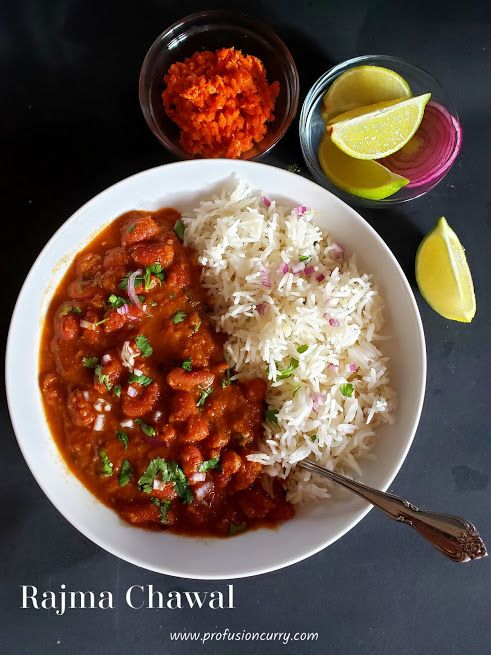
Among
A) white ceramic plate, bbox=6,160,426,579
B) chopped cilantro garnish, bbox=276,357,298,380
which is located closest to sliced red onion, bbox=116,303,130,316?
white ceramic plate, bbox=6,160,426,579

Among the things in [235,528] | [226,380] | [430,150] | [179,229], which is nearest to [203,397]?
[226,380]

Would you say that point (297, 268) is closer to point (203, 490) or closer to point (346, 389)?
point (346, 389)

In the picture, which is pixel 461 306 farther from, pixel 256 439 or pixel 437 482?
pixel 256 439

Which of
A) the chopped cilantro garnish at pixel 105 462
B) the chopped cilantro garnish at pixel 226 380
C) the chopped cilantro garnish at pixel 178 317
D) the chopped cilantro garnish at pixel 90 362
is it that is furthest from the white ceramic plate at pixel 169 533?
the chopped cilantro garnish at pixel 226 380

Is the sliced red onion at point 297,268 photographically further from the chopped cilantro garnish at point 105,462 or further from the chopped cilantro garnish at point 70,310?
the chopped cilantro garnish at point 105,462

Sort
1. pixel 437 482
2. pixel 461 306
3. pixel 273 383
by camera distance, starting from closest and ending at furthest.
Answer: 1. pixel 273 383
2. pixel 461 306
3. pixel 437 482

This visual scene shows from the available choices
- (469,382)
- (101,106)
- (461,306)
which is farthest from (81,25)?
(469,382)
